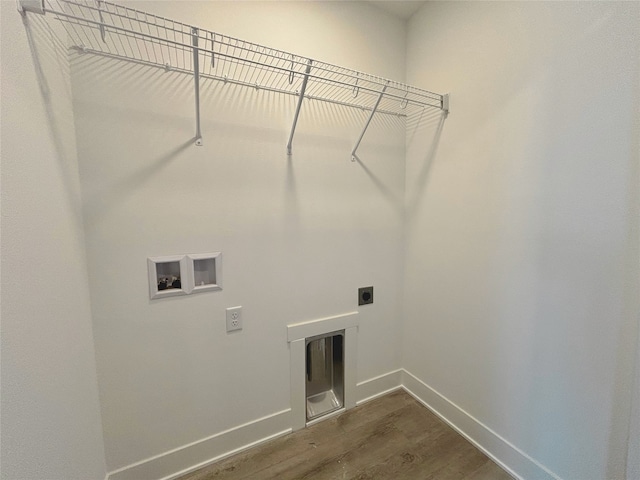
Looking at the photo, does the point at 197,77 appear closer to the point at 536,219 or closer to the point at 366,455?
the point at 536,219

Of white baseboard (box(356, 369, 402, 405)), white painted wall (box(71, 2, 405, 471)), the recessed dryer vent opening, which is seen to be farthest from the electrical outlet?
white baseboard (box(356, 369, 402, 405))

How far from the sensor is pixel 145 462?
1.27 m

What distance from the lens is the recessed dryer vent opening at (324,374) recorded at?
1.72 m

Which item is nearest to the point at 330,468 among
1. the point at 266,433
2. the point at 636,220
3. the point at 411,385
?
the point at 266,433

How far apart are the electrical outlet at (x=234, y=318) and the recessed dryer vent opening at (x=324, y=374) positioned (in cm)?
50

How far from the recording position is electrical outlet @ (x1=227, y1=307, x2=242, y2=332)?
1394 mm

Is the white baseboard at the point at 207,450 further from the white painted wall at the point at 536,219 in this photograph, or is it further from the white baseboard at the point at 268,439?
the white painted wall at the point at 536,219

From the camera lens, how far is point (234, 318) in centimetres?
140

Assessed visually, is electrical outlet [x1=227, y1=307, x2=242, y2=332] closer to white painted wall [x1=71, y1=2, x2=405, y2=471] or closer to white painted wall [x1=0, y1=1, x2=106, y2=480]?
white painted wall [x1=71, y1=2, x2=405, y2=471]

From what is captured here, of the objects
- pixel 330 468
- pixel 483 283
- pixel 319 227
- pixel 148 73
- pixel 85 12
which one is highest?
pixel 85 12

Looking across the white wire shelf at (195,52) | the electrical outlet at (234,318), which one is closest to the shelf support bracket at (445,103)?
the white wire shelf at (195,52)

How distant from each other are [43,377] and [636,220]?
1.94 meters

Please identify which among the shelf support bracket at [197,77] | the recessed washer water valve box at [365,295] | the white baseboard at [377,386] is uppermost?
the shelf support bracket at [197,77]

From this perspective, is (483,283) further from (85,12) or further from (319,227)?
(85,12)
